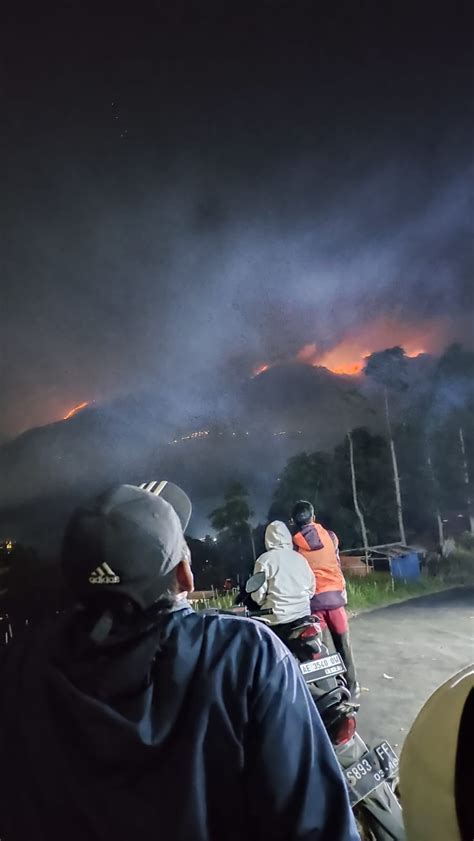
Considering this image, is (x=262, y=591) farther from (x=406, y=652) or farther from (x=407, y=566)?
(x=407, y=566)

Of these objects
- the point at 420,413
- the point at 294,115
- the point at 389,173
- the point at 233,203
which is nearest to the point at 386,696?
the point at 420,413

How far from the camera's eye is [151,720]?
72 cm

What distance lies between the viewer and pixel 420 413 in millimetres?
3232

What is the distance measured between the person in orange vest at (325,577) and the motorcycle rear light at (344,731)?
1.02 m

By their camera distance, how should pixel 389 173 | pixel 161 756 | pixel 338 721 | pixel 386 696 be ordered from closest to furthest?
1. pixel 161 756
2. pixel 338 721
3. pixel 386 696
4. pixel 389 173

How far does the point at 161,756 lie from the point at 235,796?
0.10 metres

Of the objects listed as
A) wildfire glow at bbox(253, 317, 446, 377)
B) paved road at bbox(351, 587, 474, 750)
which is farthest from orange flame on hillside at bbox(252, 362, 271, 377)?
paved road at bbox(351, 587, 474, 750)

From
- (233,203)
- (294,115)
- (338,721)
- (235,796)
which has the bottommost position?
(338,721)

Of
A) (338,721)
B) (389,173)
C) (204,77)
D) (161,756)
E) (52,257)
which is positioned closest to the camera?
(161,756)

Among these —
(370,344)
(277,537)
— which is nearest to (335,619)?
(277,537)

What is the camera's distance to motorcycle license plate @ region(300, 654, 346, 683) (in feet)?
6.04

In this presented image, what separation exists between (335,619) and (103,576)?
2.19 meters

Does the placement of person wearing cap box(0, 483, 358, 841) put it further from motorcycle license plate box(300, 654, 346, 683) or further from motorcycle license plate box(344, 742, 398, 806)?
motorcycle license plate box(300, 654, 346, 683)

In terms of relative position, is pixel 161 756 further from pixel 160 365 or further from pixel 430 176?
pixel 430 176
